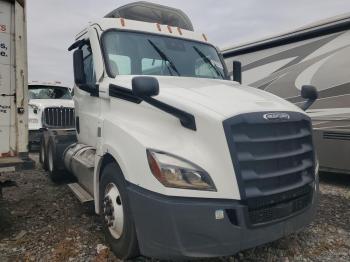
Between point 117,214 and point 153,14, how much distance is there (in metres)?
3.15

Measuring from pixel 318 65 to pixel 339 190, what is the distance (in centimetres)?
257

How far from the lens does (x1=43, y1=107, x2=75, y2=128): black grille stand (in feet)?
31.4

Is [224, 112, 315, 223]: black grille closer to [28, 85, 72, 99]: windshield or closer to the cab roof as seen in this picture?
the cab roof

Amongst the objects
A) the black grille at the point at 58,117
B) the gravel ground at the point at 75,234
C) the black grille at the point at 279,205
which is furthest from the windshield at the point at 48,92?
the black grille at the point at 279,205

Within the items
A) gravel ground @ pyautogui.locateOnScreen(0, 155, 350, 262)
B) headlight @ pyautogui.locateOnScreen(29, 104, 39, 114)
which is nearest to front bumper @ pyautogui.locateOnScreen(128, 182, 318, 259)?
gravel ground @ pyautogui.locateOnScreen(0, 155, 350, 262)

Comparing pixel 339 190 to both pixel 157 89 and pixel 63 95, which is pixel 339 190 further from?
pixel 63 95

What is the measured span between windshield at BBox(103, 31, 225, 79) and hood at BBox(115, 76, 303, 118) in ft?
1.02

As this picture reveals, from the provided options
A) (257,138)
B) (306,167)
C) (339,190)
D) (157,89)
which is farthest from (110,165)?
(339,190)

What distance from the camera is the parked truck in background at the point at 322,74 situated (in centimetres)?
710

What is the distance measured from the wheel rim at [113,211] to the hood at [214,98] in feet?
3.65

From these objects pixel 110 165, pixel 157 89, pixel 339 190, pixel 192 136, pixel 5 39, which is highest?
pixel 5 39

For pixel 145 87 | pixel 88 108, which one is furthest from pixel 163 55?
pixel 145 87

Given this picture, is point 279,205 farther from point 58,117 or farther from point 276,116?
point 58,117

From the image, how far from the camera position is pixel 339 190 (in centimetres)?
712
